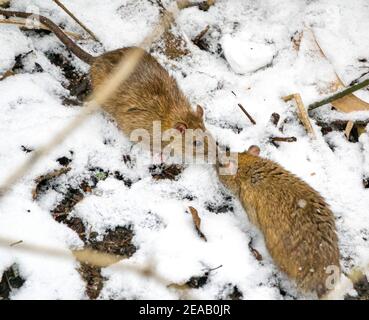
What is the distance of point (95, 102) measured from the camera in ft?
14.8

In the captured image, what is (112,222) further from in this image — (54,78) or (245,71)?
(245,71)

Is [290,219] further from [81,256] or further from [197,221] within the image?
[81,256]

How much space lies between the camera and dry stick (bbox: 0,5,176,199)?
3.95m

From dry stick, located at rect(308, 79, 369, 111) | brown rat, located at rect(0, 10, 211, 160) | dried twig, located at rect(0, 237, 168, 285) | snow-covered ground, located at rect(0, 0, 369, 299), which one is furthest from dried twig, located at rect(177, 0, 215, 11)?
dried twig, located at rect(0, 237, 168, 285)

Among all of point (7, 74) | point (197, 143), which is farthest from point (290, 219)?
point (7, 74)

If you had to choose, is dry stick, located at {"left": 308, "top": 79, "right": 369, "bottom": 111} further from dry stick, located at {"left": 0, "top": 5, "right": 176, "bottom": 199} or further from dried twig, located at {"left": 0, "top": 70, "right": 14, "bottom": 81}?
dried twig, located at {"left": 0, "top": 70, "right": 14, "bottom": 81}

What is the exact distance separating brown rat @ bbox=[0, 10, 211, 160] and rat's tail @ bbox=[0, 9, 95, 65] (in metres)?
0.20

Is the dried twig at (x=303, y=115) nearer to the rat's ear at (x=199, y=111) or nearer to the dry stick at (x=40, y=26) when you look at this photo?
the rat's ear at (x=199, y=111)

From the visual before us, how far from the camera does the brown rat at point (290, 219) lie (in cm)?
355

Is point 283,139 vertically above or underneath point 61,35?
underneath

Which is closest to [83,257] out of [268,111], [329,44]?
[268,111]

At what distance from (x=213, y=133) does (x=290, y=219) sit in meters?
1.31

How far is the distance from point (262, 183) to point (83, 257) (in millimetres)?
1649

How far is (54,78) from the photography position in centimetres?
472
